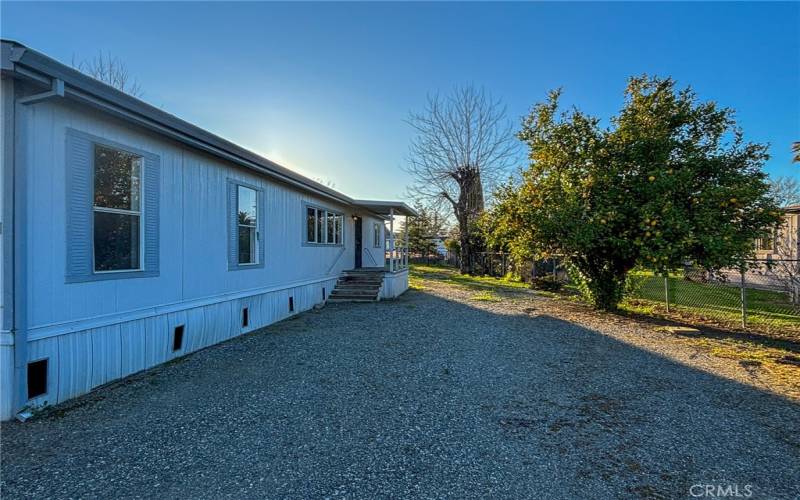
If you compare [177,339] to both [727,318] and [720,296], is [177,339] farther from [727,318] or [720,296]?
[720,296]

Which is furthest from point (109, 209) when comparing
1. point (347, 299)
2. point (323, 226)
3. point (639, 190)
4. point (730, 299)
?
point (730, 299)

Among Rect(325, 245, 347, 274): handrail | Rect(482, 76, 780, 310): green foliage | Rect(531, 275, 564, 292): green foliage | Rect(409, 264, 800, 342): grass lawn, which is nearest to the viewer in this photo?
Rect(482, 76, 780, 310): green foliage

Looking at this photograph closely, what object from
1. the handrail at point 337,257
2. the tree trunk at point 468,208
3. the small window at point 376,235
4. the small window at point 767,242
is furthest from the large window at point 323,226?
the small window at point 767,242

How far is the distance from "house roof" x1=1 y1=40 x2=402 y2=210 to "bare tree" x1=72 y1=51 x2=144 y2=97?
1316 cm

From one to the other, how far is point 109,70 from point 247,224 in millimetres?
14278

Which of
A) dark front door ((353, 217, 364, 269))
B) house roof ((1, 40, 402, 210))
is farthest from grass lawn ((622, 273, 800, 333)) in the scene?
house roof ((1, 40, 402, 210))

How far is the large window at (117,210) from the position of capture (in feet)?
14.6

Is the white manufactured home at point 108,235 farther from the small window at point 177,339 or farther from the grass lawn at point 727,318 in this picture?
the grass lawn at point 727,318

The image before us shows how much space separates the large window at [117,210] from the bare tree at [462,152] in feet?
57.0

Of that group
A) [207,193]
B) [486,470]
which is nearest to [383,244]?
[207,193]

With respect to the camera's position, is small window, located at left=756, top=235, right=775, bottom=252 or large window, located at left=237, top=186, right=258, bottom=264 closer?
large window, located at left=237, top=186, right=258, bottom=264

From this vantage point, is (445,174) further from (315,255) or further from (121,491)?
(121,491)

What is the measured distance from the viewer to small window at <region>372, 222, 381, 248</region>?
1697cm

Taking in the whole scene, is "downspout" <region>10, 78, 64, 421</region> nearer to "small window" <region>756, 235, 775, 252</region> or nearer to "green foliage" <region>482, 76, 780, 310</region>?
"green foliage" <region>482, 76, 780, 310</region>
